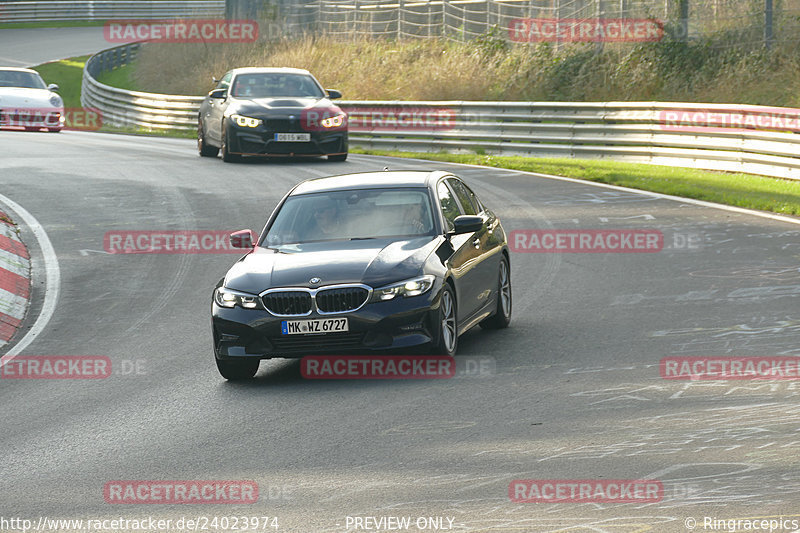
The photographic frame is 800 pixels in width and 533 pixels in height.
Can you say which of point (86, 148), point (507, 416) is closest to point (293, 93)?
point (86, 148)

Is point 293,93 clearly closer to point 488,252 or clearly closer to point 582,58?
point 582,58

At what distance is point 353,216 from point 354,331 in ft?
5.19

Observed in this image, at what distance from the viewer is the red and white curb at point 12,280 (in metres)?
13.1

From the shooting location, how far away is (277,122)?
24.9m

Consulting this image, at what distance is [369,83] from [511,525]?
35.8 m

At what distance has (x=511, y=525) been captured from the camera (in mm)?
5984

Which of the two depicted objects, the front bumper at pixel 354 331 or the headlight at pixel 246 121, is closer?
the front bumper at pixel 354 331

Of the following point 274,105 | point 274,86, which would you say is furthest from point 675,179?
point 274,86

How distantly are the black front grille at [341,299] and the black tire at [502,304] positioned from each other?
2.31 meters

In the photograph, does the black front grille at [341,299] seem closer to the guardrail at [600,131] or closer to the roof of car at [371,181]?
the roof of car at [371,181]

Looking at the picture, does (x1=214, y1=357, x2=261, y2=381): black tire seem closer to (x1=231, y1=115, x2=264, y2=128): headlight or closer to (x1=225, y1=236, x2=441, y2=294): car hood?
(x1=225, y1=236, x2=441, y2=294): car hood

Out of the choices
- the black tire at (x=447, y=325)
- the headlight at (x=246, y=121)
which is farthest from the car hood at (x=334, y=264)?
the headlight at (x=246, y=121)

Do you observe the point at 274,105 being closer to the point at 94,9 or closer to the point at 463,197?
the point at 463,197

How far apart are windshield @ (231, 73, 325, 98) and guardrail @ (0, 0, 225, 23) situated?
49562 millimetres
